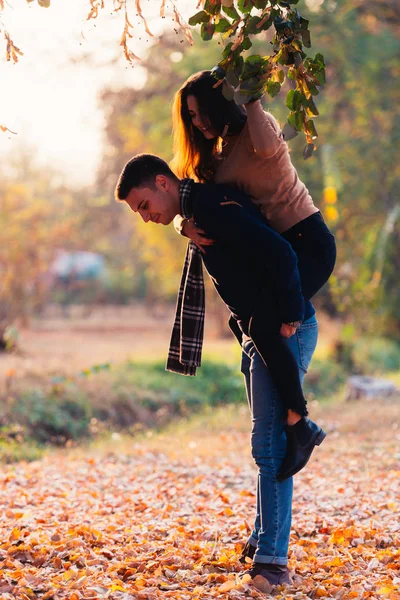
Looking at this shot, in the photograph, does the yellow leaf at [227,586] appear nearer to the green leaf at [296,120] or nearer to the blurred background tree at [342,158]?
the green leaf at [296,120]

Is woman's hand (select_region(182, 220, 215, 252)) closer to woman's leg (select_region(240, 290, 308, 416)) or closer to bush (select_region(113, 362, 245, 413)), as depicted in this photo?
woman's leg (select_region(240, 290, 308, 416))

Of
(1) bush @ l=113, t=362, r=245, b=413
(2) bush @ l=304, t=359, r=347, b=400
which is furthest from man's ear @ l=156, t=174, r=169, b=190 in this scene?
(2) bush @ l=304, t=359, r=347, b=400

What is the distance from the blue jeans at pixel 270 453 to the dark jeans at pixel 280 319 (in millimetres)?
71

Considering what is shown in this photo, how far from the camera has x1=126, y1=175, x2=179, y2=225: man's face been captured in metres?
3.33

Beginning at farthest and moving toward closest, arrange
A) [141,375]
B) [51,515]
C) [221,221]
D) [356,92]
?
[356,92], [141,375], [51,515], [221,221]

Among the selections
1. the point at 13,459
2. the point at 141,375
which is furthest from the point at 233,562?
the point at 141,375

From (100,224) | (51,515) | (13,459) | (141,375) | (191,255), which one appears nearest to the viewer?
(191,255)

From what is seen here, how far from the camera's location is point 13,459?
8219 millimetres

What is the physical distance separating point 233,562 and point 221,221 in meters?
1.66

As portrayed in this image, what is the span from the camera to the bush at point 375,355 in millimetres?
16922

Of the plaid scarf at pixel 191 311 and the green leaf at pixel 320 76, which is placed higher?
the green leaf at pixel 320 76

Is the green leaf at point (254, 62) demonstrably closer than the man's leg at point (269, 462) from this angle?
Yes

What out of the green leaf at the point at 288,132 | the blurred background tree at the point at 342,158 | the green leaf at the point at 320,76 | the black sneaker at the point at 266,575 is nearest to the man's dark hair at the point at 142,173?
the green leaf at the point at 288,132

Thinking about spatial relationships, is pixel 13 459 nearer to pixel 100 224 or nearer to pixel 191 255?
pixel 191 255
